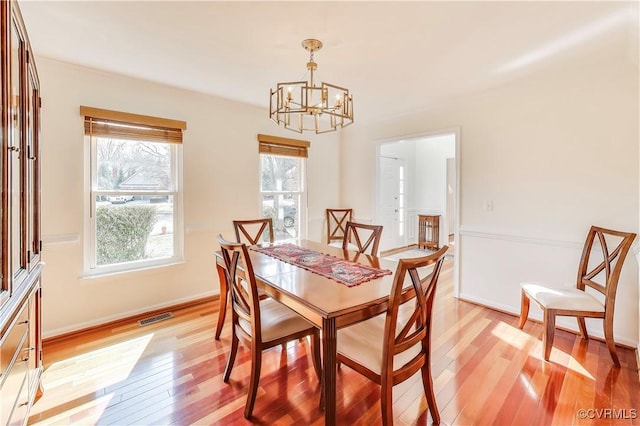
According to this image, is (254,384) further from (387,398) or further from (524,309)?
(524,309)

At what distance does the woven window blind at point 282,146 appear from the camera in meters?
3.68

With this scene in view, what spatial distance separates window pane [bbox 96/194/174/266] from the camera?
2719 mm

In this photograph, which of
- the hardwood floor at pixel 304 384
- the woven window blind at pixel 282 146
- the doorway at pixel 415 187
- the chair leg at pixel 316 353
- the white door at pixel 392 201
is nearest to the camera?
the hardwood floor at pixel 304 384

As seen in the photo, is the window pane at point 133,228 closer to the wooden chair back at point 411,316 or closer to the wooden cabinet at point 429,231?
the wooden chair back at point 411,316

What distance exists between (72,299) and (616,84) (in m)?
4.86

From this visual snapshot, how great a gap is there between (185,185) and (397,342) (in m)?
2.64

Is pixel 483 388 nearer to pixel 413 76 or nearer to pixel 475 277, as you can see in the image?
pixel 475 277

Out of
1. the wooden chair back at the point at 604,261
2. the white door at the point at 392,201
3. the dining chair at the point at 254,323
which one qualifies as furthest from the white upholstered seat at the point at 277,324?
the white door at the point at 392,201

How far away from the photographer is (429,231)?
5.95 m

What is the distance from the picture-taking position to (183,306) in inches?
122

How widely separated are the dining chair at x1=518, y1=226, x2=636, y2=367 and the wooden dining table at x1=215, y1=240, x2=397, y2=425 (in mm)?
1239

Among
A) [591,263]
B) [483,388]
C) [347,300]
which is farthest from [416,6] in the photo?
[591,263]

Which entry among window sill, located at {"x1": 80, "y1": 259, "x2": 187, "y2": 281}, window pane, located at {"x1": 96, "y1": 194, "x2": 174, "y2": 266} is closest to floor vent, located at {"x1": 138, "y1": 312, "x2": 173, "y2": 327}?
window sill, located at {"x1": 80, "y1": 259, "x2": 187, "y2": 281}

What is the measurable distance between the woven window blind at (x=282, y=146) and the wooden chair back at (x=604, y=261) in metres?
3.17
